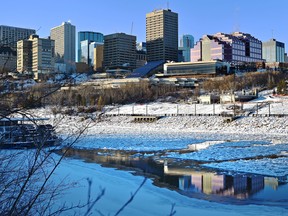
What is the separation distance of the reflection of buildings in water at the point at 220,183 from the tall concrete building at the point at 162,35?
145053 millimetres

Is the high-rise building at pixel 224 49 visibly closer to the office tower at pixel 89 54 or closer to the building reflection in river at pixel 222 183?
the office tower at pixel 89 54

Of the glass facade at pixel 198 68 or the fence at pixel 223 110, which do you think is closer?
the fence at pixel 223 110

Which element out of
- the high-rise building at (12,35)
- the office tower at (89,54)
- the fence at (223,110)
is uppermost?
the office tower at (89,54)

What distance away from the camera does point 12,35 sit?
335 cm

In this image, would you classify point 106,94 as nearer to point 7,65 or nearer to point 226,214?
point 226,214

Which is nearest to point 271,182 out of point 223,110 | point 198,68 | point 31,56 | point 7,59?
point 31,56

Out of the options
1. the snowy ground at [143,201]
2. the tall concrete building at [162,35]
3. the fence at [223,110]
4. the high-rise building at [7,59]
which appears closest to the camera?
the high-rise building at [7,59]

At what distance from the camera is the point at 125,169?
16172 millimetres

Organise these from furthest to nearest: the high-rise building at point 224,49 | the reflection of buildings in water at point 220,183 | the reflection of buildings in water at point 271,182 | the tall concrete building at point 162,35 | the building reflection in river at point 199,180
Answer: the tall concrete building at point 162,35 < the high-rise building at point 224,49 < the reflection of buildings in water at point 271,182 < the building reflection in river at point 199,180 < the reflection of buildings in water at point 220,183

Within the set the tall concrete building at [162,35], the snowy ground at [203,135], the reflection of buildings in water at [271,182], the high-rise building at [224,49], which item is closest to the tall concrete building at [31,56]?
the snowy ground at [203,135]

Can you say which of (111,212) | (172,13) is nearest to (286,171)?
(111,212)

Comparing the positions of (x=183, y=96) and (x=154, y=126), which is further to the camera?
(x=183, y=96)

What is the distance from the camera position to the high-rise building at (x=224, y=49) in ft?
478

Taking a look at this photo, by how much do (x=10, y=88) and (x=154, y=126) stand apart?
43818mm
